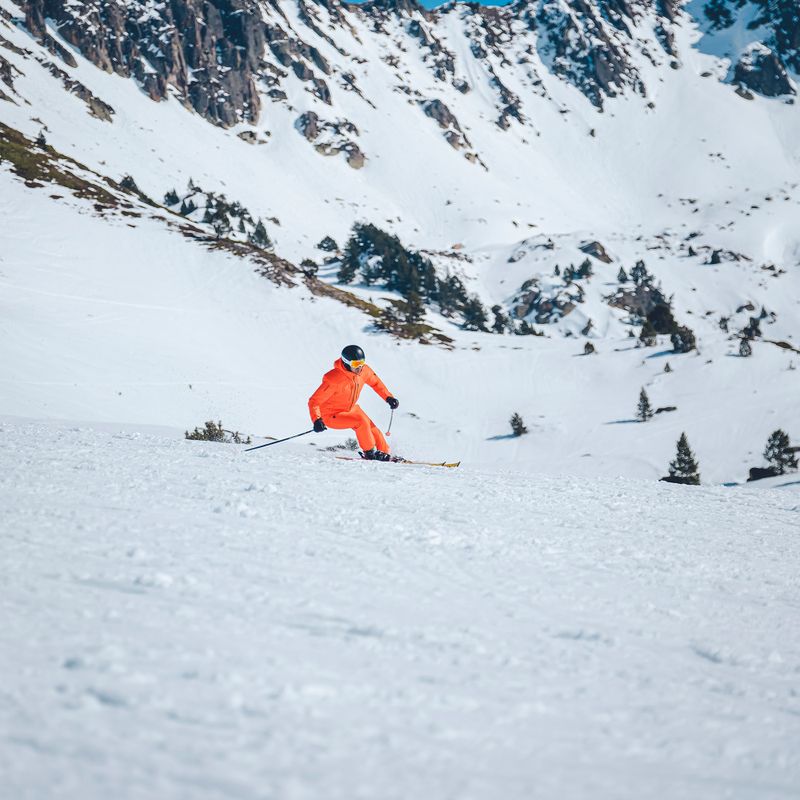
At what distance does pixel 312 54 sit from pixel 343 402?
529ft

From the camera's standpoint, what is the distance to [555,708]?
7.45 feet

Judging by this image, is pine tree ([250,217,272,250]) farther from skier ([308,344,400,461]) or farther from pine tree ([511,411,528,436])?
skier ([308,344,400,461])

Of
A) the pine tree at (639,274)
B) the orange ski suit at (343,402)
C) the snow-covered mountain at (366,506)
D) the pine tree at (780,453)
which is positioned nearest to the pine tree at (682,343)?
the snow-covered mountain at (366,506)

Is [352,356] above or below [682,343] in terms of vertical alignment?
below

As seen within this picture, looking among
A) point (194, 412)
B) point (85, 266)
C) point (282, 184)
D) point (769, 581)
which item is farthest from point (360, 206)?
point (769, 581)

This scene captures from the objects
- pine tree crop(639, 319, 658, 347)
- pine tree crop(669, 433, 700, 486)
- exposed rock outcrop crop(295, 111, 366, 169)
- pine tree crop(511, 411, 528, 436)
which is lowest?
pine tree crop(669, 433, 700, 486)

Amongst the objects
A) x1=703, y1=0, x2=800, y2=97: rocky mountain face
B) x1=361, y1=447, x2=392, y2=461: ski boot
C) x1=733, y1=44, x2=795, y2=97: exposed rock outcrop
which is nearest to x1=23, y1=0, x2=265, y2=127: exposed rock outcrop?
x1=361, y1=447, x2=392, y2=461: ski boot

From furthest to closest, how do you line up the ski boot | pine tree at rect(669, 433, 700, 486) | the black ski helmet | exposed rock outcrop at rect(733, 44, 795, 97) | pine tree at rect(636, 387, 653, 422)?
exposed rock outcrop at rect(733, 44, 795, 97) → pine tree at rect(636, 387, 653, 422) → pine tree at rect(669, 433, 700, 486) → the ski boot → the black ski helmet

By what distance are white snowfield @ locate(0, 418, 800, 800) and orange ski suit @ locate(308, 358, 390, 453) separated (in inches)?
184

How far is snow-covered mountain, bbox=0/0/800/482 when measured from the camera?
28.6m

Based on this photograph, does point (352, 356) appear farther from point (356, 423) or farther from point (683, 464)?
point (683, 464)

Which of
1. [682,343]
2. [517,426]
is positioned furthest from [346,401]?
→ [682,343]

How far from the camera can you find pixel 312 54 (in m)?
146

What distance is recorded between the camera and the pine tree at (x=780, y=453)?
2388 centimetres
